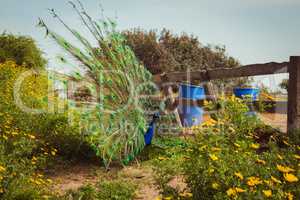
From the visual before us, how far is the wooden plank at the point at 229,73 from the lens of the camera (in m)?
5.95

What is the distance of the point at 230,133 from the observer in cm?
497

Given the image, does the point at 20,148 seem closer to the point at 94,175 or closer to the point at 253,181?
the point at 94,175

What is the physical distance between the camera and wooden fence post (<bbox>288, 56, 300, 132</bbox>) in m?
5.59

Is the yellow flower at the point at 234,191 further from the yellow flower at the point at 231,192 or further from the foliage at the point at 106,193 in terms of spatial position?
the foliage at the point at 106,193

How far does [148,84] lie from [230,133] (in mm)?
1805

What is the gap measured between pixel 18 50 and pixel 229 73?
512 inches

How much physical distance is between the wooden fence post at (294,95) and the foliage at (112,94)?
84.5 inches

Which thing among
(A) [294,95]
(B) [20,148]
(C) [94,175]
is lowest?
(C) [94,175]

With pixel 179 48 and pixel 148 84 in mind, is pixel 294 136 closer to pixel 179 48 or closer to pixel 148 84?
pixel 148 84

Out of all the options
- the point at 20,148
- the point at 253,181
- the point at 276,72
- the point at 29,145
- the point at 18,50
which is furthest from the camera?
the point at 18,50

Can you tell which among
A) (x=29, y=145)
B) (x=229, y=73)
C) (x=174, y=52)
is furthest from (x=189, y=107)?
(x=174, y=52)

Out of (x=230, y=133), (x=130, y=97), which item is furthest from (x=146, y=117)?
(x=230, y=133)

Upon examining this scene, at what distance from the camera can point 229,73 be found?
6.62 meters

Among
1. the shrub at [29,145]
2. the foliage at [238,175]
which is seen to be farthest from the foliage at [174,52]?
the foliage at [238,175]
